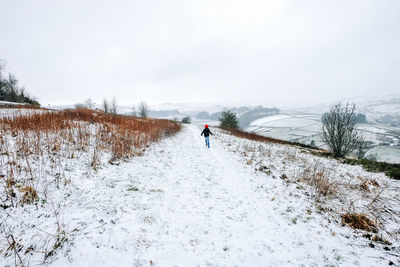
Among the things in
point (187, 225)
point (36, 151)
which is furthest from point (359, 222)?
point (36, 151)

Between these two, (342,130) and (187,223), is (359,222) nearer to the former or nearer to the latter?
(187,223)

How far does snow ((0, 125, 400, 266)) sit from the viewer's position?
93.7 inches

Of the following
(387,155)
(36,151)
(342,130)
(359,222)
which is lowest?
(387,155)

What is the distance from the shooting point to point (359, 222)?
3258 millimetres

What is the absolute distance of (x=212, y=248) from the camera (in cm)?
260

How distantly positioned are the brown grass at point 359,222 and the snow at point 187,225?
0.70 feet

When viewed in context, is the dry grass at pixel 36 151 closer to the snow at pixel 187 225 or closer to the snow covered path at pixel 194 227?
the snow at pixel 187 225

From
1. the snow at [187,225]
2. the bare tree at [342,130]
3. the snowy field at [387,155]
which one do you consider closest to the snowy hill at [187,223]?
the snow at [187,225]

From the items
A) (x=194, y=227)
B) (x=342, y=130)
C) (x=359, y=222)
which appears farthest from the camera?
(x=342, y=130)

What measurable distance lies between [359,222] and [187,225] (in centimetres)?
377

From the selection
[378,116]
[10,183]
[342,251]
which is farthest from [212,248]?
[378,116]

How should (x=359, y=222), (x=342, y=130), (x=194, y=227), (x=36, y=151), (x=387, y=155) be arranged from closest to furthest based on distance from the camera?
1. (x=194, y=227)
2. (x=359, y=222)
3. (x=36, y=151)
4. (x=342, y=130)
5. (x=387, y=155)

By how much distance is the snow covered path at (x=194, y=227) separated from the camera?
2391mm

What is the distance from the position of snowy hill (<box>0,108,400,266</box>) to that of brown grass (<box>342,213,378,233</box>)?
0.05 meters
